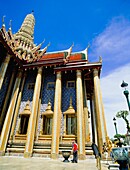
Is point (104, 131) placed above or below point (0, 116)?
below

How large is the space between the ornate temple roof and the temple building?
11 centimetres

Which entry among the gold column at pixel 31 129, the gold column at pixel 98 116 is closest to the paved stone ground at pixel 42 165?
the gold column at pixel 98 116

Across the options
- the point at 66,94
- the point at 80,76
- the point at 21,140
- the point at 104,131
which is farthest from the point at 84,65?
the point at 21,140

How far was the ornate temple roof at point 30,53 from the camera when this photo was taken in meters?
13.6

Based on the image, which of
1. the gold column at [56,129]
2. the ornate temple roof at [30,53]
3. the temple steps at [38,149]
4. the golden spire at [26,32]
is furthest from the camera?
the golden spire at [26,32]

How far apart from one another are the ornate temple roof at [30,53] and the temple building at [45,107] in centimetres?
11

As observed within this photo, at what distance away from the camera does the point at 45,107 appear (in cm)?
1294

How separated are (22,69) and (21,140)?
691 cm

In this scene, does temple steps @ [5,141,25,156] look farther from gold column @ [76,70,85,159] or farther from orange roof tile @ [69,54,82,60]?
orange roof tile @ [69,54,82,60]

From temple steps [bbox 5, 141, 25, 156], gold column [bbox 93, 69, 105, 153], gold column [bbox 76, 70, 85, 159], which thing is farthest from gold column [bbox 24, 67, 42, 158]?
gold column [bbox 93, 69, 105, 153]

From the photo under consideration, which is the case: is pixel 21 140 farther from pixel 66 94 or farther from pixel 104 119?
pixel 104 119

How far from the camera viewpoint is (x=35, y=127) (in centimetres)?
1152

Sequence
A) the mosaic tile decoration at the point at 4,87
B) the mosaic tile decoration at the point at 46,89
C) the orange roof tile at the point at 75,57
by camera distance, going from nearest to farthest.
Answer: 1. the mosaic tile decoration at the point at 4,87
2. the mosaic tile decoration at the point at 46,89
3. the orange roof tile at the point at 75,57

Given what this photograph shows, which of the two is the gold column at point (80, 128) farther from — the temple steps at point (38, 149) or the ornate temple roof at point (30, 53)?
the ornate temple roof at point (30, 53)
